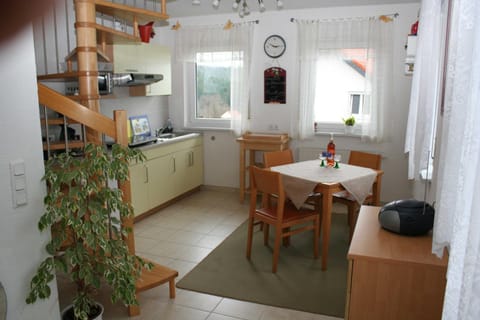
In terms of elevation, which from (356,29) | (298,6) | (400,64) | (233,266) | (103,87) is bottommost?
(233,266)

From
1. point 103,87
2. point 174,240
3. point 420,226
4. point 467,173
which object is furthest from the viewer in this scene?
point 174,240

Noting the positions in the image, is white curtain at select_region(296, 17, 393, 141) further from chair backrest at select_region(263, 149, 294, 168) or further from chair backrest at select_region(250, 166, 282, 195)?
chair backrest at select_region(250, 166, 282, 195)

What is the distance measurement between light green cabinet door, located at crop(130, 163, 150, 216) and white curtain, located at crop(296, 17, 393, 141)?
197cm

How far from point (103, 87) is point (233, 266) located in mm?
→ 1803

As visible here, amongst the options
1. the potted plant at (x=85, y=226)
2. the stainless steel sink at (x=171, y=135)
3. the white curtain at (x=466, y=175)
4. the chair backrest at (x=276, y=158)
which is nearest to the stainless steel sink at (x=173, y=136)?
the stainless steel sink at (x=171, y=135)

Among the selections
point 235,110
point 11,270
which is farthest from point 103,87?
point 235,110

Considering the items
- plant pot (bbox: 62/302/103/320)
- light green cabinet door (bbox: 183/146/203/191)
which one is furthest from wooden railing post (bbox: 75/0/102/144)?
light green cabinet door (bbox: 183/146/203/191)

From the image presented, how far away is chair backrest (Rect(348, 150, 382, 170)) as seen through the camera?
3877mm

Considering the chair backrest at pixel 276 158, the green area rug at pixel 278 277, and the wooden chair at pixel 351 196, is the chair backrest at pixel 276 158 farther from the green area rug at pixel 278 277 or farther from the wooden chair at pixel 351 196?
the green area rug at pixel 278 277

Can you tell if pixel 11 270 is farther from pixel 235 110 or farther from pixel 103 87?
pixel 235 110

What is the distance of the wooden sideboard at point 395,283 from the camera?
1.83 meters

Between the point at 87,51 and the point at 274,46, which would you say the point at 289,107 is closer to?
the point at 274,46

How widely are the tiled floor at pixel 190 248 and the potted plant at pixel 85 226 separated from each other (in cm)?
51

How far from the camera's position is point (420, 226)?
2135mm
